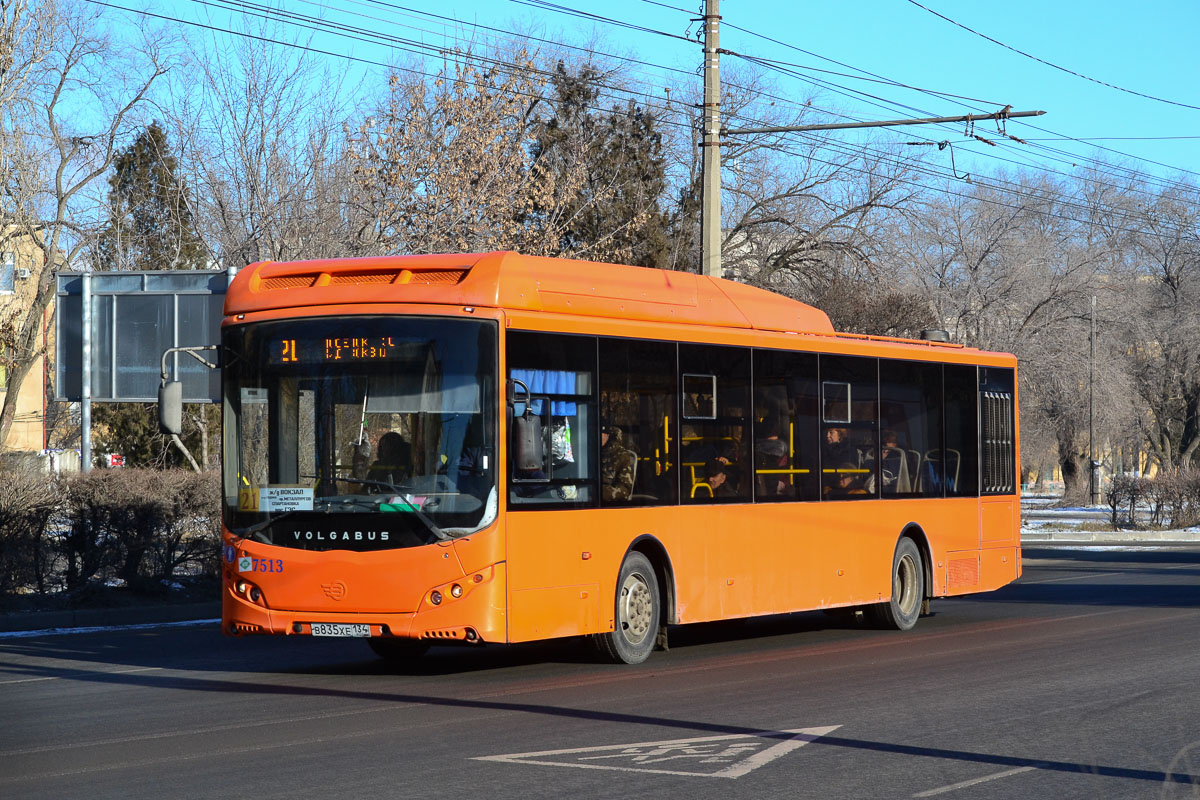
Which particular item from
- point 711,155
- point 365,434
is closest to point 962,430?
point 711,155

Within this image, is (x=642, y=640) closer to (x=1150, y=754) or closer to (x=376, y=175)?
(x=1150, y=754)

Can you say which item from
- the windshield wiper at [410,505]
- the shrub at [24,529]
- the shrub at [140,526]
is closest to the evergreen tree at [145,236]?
the shrub at [140,526]

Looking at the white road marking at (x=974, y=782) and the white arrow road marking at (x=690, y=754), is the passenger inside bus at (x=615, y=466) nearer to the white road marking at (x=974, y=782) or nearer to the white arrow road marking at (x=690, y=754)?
the white arrow road marking at (x=690, y=754)

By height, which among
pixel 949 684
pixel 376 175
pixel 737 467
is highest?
pixel 376 175

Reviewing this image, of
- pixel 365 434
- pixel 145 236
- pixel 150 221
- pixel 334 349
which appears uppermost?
pixel 150 221

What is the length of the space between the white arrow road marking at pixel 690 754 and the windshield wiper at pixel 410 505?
9.97ft

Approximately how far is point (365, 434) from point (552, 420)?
1.52 metres

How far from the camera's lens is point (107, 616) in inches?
679

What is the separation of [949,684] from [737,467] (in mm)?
3304

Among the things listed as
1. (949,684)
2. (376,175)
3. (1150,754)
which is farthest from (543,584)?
(376,175)

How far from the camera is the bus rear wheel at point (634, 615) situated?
12758mm

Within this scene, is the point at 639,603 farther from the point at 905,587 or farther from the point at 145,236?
the point at 145,236

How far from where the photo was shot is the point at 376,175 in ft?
101

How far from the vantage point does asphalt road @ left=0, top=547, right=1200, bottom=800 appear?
7.80m
